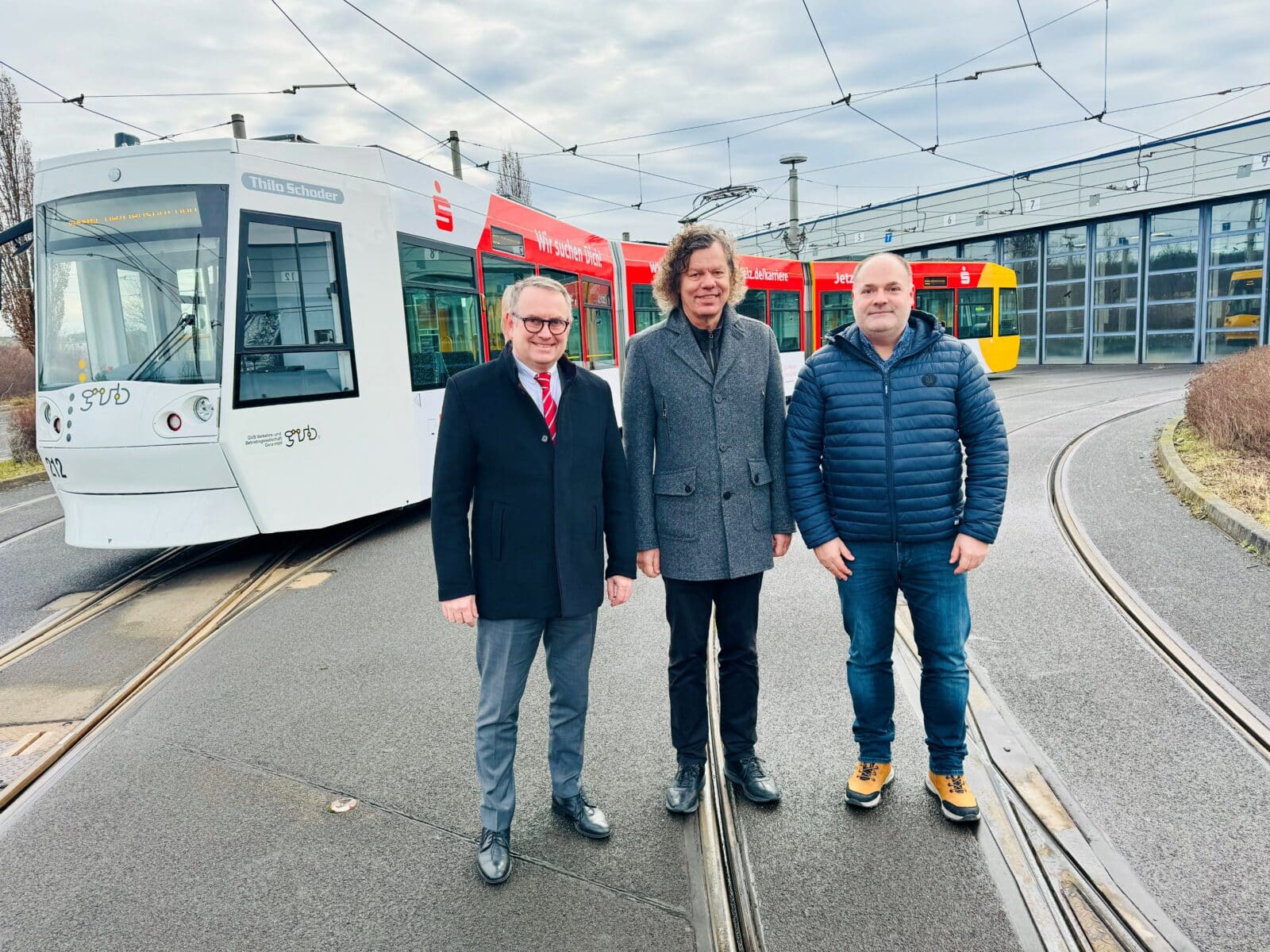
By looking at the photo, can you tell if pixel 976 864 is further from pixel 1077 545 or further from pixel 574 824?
pixel 1077 545

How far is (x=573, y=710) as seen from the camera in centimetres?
303

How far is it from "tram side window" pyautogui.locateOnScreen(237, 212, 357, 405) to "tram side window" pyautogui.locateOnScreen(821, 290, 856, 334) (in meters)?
14.9

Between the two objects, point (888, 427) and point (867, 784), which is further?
point (867, 784)

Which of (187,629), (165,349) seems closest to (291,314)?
(165,349)

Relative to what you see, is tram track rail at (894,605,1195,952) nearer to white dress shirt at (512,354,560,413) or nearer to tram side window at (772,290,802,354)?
white dress shirt at (512,354,560,413)

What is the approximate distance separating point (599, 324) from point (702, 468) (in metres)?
10.6

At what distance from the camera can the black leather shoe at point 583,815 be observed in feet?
9.70

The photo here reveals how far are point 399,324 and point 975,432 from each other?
229 inches

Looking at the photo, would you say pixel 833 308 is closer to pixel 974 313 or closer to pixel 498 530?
pixel 974 313

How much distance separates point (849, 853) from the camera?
2834 millimetres

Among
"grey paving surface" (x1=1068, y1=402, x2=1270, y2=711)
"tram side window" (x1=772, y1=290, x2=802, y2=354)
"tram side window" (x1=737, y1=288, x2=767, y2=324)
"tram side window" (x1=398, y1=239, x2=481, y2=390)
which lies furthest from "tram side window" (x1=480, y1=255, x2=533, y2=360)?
"tram side window" (x1=772, y1=290, x2=802, y2=354)

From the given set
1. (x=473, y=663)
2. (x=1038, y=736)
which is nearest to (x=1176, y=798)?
(x=1038, y=736)

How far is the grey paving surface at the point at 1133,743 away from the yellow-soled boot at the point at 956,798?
0.42 m

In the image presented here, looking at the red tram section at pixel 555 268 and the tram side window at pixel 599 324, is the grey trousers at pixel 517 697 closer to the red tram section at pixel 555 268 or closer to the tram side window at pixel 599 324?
the red tram section at pixel 555 268
